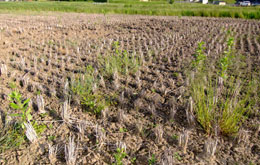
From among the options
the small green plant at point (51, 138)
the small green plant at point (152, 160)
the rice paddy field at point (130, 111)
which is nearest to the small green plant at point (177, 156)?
the rice paddy field at point (130, 111)

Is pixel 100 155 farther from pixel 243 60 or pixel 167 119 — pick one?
pixel 243 60

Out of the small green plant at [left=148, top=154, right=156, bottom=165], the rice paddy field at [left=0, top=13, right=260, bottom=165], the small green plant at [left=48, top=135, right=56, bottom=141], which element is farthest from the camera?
the small green plant at [left=48, top=135, right=56, bottom=141]

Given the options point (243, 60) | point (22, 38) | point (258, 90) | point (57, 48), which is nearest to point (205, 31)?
point (243, 60)

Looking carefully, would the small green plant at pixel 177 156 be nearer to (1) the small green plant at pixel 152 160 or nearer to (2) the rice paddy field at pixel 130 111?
(2) the rice paddy field at pixel 130 111

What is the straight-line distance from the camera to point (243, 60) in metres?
5.00

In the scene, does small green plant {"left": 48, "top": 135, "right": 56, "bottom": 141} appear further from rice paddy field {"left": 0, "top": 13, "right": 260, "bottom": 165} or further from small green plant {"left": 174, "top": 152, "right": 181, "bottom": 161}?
small green plant {"left": 174, "top": 152, "right": 181, "bottom": 161}

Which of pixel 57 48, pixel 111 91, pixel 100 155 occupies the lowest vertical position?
pixel 100 155

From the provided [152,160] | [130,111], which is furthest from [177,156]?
[130,111]

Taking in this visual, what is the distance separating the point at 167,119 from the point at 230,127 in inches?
33.6

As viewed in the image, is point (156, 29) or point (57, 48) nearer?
point (57, 48)

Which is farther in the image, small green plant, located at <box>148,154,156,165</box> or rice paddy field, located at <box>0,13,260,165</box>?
rice paddy field, located at <box>0,13,260,165</box>

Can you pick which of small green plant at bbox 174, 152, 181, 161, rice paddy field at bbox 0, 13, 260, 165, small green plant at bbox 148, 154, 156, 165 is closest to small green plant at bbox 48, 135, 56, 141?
rice paddy field at bbox 0, 13, 260, 165

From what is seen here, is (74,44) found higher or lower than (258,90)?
higher

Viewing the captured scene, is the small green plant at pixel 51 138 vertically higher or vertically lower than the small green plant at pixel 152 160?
higher
